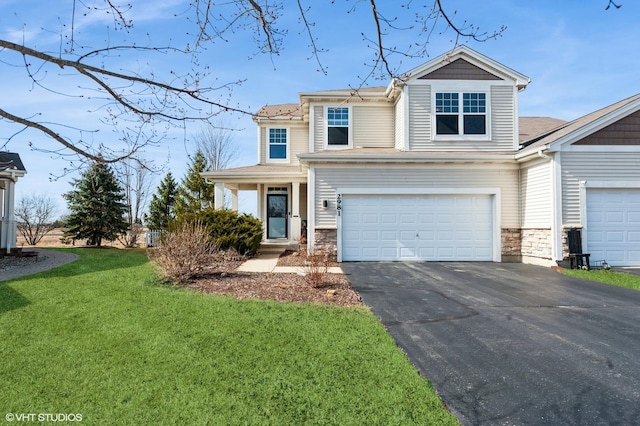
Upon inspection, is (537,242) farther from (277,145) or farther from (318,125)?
(277,145)

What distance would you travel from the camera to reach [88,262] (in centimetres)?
1148

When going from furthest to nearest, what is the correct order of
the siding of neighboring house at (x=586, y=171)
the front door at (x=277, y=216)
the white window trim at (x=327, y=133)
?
the front door at (x=277, y=216) → the white window trim at (x=327, y=133) → the siding of neighboring house at (x=586, y=171)

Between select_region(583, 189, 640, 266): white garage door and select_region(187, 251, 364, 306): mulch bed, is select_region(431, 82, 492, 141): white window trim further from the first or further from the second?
select_region(187, 251, 364, 306): mulch bed

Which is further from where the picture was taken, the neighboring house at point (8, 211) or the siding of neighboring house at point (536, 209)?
the neighboring house at point (8, 211)

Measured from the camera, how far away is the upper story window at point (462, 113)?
1315cm

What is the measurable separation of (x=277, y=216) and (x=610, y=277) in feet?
39.9

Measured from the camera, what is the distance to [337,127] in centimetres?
1471

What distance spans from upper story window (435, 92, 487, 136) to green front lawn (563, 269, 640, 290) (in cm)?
546

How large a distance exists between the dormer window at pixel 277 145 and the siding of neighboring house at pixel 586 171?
10.6 meters

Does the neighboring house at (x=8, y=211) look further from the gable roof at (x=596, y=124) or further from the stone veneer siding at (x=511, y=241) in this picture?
the gable roof at (x=596, y=124)

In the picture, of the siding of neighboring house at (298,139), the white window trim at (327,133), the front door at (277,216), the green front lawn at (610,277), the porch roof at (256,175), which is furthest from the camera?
the front door at (277,216)

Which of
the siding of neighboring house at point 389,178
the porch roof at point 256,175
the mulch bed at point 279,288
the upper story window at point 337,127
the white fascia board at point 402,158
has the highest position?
the upper story window at point 337,127

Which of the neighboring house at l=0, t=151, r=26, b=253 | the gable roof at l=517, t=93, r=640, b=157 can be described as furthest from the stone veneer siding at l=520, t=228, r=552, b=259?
the neighboring house at l=0, t=151, r=26, b=253

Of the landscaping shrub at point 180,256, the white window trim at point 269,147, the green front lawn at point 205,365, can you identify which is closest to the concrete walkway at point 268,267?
the landscaping shrub at point 180,256
